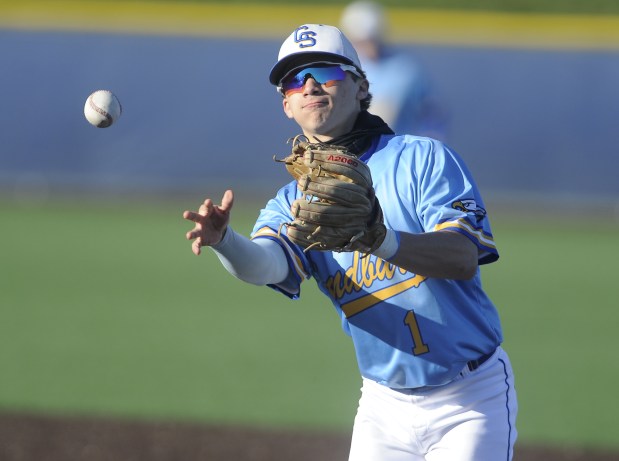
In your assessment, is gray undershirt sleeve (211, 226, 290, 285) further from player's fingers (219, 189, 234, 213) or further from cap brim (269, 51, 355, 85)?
cap brim (269, 51, 355, 85)

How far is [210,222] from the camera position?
346cm

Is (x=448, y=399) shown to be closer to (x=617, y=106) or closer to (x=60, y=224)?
(x=60, y=224)

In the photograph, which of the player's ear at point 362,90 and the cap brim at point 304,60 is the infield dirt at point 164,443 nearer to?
the player's ear at point 362,90

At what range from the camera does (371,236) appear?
3.23m

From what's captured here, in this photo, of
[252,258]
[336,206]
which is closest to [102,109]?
[252,258]

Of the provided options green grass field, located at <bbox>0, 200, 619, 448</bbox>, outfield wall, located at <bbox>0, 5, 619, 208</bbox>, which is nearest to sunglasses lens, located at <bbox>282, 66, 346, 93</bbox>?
green grass field, located at <bbox>0, 200, 619, 448</bbox>

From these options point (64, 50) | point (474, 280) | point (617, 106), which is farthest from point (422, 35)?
point (474, 280)

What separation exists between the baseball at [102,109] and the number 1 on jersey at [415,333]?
1.46 meters

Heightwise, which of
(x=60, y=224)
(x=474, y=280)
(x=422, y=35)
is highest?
(x=422, y=35)

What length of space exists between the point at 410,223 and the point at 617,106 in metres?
13.0

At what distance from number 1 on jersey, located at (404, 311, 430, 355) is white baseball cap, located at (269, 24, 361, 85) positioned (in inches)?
38.3

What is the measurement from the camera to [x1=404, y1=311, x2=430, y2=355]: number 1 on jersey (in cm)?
370

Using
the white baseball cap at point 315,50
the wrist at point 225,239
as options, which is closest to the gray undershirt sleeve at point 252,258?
the wrist at point 225,239

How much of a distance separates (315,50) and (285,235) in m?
0.73
